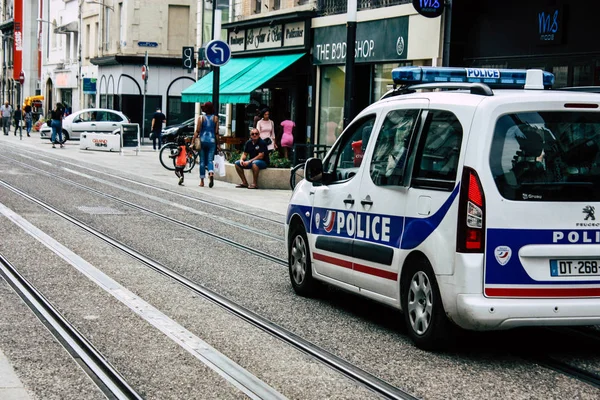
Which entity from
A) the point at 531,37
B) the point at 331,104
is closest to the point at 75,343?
the point at 531,37

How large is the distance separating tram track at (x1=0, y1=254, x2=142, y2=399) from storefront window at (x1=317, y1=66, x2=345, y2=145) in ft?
65.4

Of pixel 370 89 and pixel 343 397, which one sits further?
pixel 370 89

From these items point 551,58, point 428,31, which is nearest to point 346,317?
point 551,58

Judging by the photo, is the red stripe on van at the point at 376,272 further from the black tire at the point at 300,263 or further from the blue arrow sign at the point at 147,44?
the blue arrow sign at the point at 147,44

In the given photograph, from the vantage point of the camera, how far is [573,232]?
693 cm

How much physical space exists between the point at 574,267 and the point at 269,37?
89.2 ft

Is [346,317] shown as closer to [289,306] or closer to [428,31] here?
[289,306]

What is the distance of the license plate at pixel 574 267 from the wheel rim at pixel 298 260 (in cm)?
298

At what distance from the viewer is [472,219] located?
22.3 ft

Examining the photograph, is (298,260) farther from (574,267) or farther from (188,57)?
(188,57)

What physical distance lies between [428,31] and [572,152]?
17448 millimetres

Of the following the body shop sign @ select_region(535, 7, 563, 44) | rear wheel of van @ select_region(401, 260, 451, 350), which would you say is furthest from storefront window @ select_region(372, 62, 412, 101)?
rear wheel of van @ select_region(401, 260, 451, 350)

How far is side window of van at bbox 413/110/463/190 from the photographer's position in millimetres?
7078

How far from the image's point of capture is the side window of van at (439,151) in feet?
23.2
